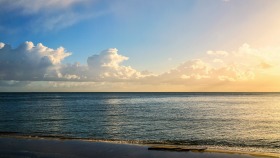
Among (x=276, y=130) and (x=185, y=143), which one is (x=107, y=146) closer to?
(x=185, y=143)

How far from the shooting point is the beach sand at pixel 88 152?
27.3 m

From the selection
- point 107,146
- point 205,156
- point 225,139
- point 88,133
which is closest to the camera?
point 205,156

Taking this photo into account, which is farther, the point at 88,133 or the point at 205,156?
the point at 88,133

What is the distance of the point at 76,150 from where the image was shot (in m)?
30.0

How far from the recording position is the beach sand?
27344 mm

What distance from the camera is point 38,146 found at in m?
31.7

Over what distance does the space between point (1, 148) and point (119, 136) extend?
18.5 m

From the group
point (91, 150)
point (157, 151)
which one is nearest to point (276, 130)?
point (157, 151)

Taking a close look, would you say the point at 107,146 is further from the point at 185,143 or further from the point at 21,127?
the point at 21,127

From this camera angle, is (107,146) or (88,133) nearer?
(107,146)

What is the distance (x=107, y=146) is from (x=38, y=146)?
7693mm

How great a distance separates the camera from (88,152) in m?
29.1

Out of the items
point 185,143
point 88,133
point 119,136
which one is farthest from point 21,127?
point 185,143

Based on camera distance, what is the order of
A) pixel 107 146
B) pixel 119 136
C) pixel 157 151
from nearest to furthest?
pixel 157 151
pixel 107 146
pixel 119 136
